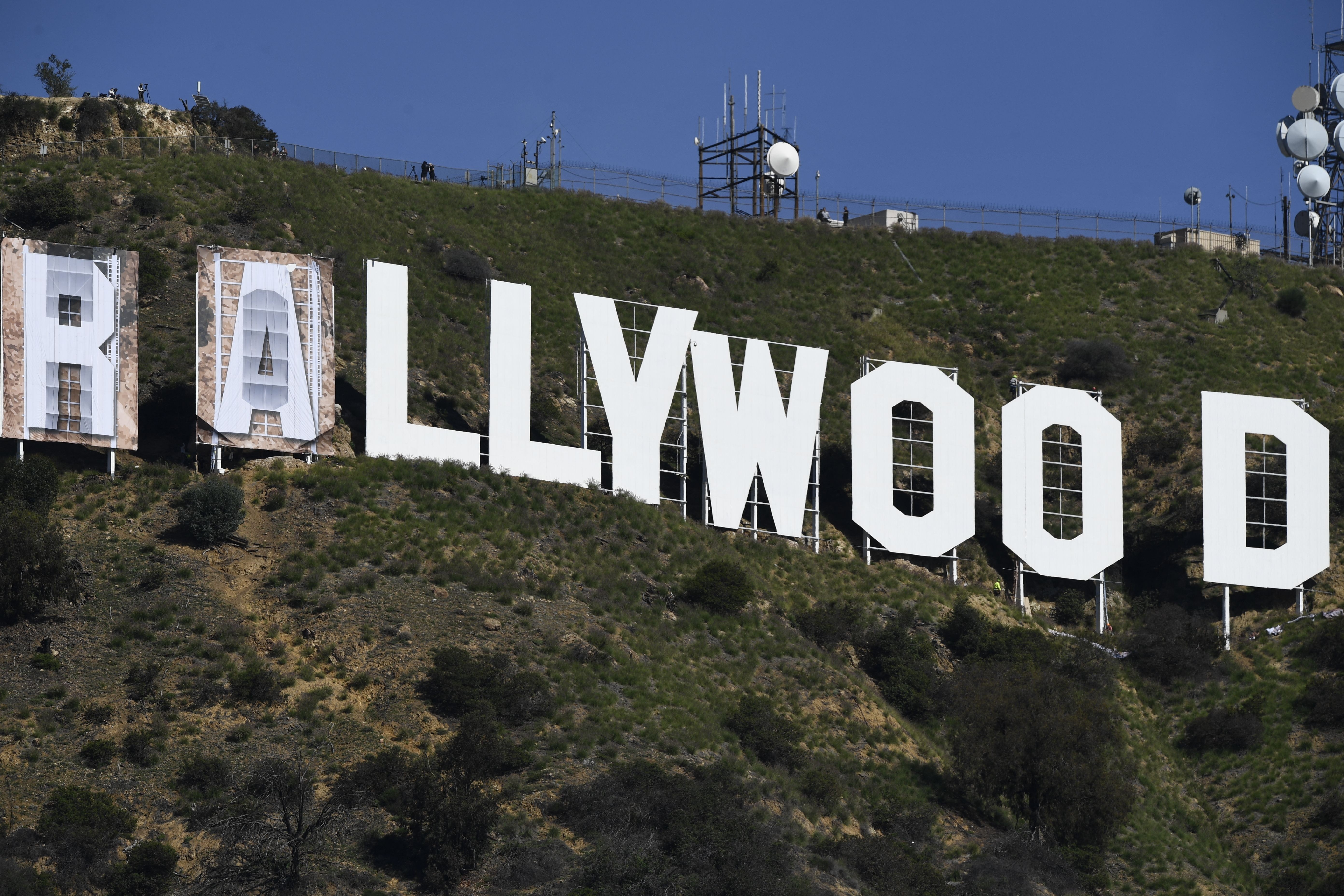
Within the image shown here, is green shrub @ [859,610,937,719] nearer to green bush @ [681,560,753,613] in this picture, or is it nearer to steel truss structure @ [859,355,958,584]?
green bush @ [681,560,753,613]

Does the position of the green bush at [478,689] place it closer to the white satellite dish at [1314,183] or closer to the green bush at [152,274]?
the green bush at [152,274]

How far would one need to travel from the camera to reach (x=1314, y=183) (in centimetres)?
8488

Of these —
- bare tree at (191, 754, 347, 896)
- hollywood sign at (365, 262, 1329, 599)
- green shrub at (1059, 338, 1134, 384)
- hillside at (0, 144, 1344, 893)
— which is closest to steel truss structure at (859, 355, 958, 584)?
hollywood sign at (365, 262, 1329, 599)

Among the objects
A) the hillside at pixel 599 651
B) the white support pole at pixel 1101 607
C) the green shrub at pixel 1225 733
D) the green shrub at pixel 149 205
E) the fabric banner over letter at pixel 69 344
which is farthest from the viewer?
the green shrub at pixel 149 205

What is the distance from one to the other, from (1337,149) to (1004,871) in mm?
57415

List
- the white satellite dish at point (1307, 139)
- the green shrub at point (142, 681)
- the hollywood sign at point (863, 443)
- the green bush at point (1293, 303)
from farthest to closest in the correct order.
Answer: the white satellite dish at point (1307, 139) → the green bush at point (1293, 303) → the hollywood sign at point (863, 443) → the green shrub at point (142, 681)

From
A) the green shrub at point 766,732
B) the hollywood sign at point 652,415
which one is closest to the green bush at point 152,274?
the hollywood sign at point 652,415

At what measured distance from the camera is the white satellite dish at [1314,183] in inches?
3339

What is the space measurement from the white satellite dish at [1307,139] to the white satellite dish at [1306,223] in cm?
306

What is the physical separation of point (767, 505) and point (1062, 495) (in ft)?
42.5

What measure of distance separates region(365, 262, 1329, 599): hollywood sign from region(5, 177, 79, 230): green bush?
14193 mm

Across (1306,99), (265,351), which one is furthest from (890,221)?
(265,351)

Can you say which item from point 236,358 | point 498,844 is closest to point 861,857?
point 498,844

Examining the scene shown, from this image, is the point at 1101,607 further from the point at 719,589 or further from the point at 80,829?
the point at 80,829
